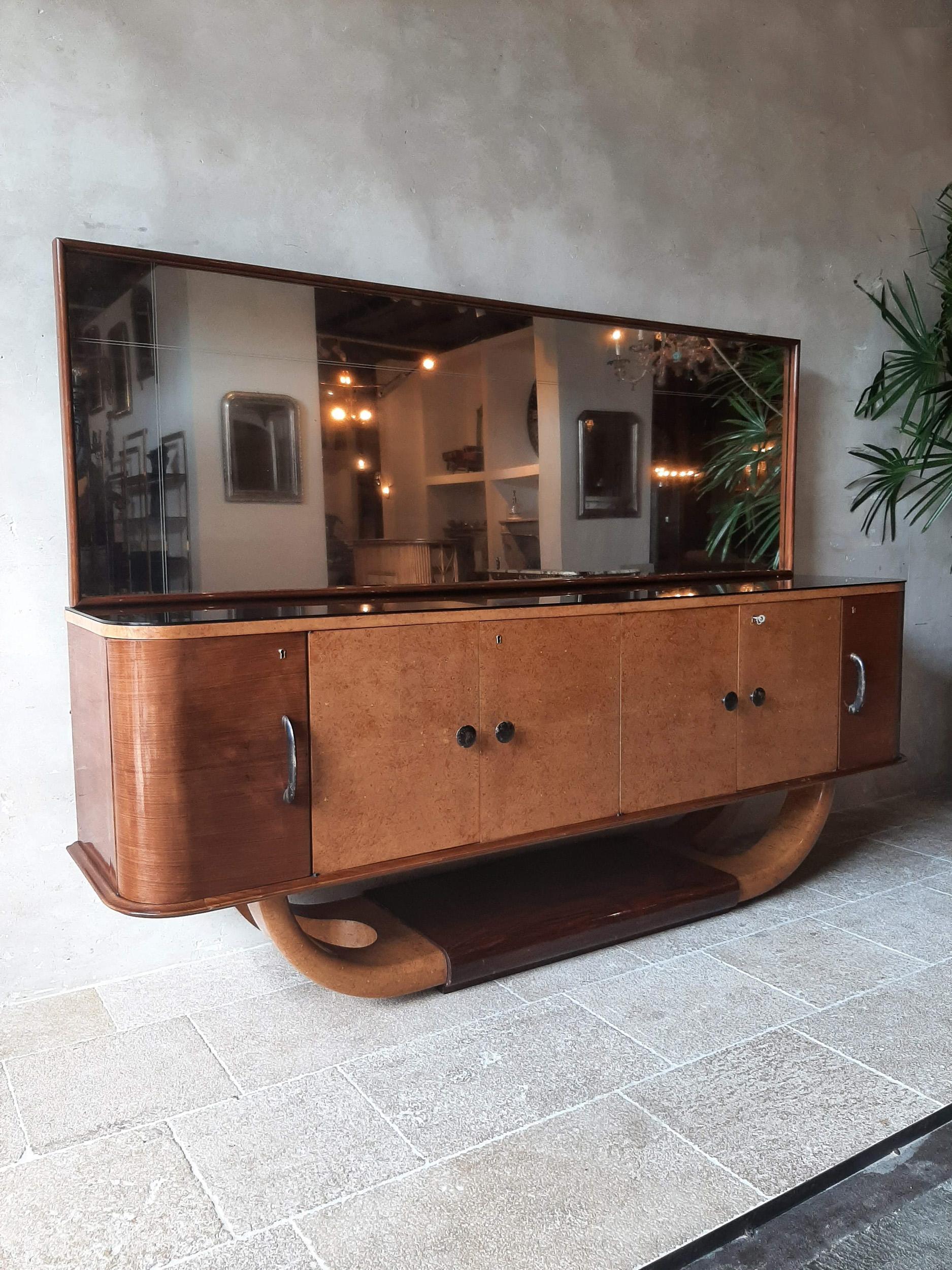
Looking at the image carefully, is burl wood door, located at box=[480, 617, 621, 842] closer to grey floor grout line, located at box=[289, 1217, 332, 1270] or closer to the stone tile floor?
the stone tile floor

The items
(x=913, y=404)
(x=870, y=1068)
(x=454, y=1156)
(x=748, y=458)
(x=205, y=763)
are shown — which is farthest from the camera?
(x=913, y=404)

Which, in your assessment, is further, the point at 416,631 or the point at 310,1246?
the point at 416,631

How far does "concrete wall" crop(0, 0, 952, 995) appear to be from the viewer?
2.16 meters

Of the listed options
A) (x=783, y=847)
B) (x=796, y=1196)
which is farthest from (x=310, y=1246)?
(x=783, y=847)

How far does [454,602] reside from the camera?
219cm

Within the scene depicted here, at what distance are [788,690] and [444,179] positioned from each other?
5.23 feet

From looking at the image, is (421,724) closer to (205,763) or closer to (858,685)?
(205,763)

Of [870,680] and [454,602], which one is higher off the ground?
[454,602]

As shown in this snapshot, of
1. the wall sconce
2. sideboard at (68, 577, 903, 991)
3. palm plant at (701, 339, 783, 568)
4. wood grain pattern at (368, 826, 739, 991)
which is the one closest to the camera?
sideboard at (68, 577, 903, 991)

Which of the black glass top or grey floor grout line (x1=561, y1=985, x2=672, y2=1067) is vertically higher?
the black glass top

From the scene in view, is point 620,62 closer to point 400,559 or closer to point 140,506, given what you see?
point 400,559

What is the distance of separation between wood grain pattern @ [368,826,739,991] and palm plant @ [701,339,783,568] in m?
0.99

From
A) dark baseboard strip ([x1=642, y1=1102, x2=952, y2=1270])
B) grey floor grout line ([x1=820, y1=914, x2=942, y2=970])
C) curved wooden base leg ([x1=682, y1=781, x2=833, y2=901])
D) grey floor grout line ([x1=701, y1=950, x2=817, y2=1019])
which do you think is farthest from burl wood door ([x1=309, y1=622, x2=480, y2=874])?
grey floor grout line ([x1=820, y1=914, x2=942, y2=970])

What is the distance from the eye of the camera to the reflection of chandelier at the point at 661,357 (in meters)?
2.84
